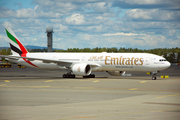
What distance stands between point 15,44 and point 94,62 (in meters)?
15.5

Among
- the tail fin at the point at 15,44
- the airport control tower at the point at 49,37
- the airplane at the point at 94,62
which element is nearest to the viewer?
the airplane at the point at 94,62

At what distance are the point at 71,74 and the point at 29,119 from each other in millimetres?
30534

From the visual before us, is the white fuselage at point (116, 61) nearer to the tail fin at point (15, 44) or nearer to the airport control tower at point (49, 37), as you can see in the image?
the tail fin at point (15, 44)

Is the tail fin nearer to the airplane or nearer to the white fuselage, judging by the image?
the airplane

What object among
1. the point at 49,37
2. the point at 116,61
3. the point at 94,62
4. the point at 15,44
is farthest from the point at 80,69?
the point at 49,37

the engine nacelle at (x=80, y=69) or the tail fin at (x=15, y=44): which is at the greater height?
the tail fin at (x=15, y=44)

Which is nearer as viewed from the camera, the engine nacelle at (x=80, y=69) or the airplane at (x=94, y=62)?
the airplane at (x=94, y=62)

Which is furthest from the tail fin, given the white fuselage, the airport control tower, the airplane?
the airport control tower

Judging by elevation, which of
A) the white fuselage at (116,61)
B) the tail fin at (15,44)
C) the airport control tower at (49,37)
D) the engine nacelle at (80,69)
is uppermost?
the airport control tower at (49,37)

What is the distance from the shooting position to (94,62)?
4175cm

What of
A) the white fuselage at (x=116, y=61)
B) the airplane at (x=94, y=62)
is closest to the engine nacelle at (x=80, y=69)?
the airplane at (x=94, y=62)

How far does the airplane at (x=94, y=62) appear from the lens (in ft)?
127

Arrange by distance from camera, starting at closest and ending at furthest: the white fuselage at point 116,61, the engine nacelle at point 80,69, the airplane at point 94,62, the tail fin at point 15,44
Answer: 1. the white fuselage at point 116,61
2. the airplane at point 94,62
3. the engine nacelle at point 80,69
4. the tail fin at point 15,44

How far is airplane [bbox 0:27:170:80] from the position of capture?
127 feet
